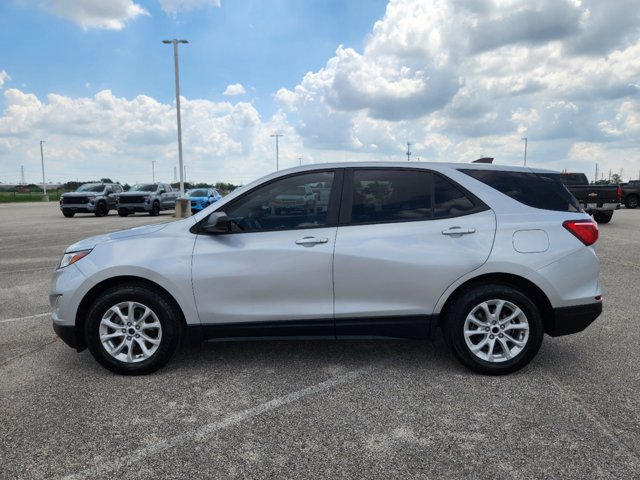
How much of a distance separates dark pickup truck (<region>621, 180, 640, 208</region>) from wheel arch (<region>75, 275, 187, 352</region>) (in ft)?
102

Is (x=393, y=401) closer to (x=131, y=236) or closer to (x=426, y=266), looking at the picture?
(x=426, y=266)

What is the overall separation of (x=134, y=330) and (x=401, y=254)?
7.15 ft

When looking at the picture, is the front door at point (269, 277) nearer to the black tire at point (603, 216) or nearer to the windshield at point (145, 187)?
the black tire at point (603, 216)

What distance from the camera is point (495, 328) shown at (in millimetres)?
3820

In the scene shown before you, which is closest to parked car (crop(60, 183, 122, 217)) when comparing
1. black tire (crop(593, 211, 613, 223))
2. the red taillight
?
black tire (crop(593, 211, 613, 223))

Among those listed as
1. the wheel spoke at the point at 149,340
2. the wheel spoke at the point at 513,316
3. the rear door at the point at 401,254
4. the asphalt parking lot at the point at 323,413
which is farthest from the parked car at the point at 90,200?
the wheel spoke at the point at 513,316

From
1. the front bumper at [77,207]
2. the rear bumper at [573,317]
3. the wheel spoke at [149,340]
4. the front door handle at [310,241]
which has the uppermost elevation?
the front door handle at [310,241]

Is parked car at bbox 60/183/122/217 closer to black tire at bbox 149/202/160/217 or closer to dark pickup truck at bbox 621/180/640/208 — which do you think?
black tire at bbox 149/202/160/217

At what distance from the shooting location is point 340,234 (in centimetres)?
382

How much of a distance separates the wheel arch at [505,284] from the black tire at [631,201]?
29.8 meters

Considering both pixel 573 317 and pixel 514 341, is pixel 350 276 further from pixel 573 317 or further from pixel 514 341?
pixel 573 317

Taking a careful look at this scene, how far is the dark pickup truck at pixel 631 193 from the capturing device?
2838 centimetres

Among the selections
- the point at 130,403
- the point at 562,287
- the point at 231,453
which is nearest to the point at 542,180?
the point at 562,287

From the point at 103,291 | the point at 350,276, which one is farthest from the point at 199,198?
the point at 350,276
